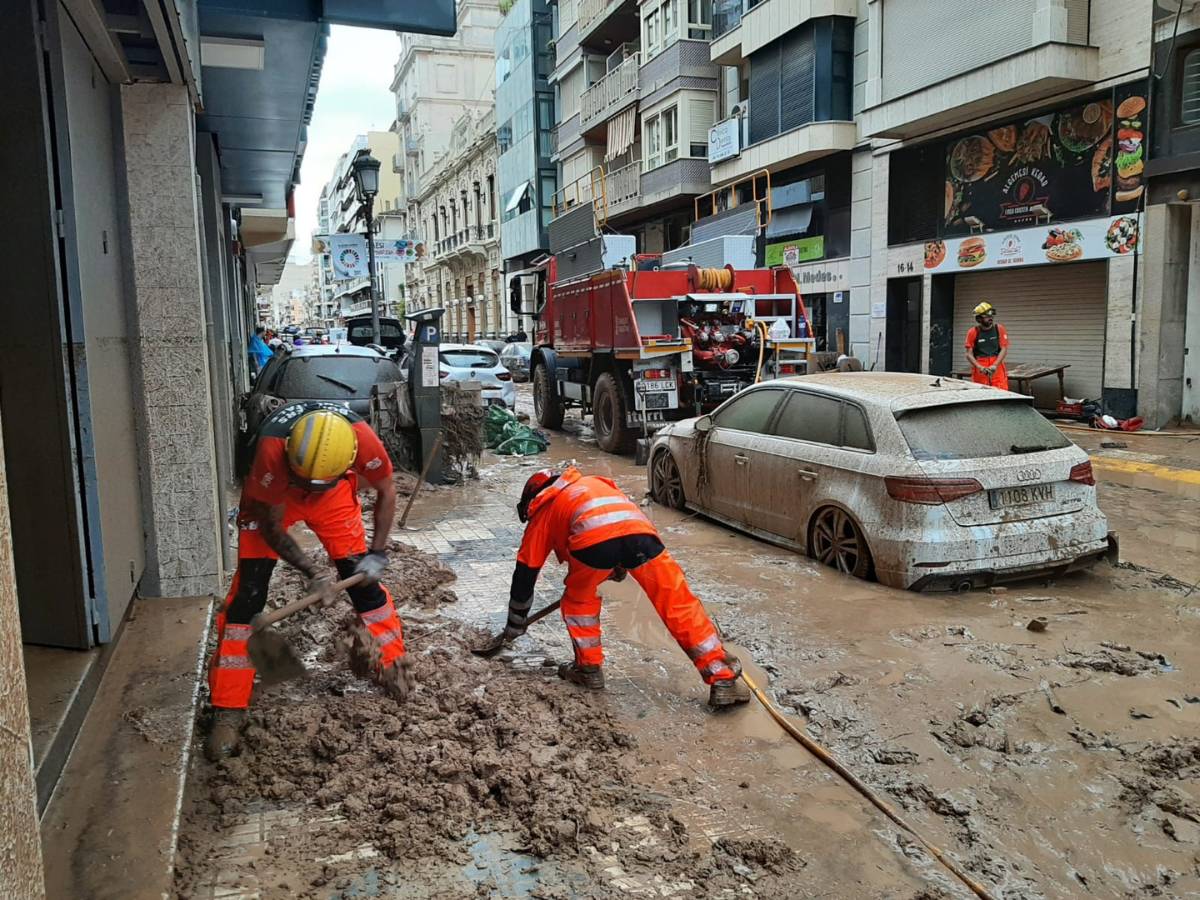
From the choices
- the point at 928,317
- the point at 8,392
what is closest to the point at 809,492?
the point at 8,392

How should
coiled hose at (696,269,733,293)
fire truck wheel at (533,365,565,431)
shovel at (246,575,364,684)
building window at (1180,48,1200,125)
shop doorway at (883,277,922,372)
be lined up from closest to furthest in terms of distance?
shovel at (246,575,364,684), coiled hose at (696,269,733,293), building window at (1180,48,1200,125), fire truck wheel at (533,365,565,431), shop doorway at (883,277,922,372)

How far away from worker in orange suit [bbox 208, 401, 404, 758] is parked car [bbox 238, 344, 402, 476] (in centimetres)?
584

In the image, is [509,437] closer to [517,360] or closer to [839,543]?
[839,543]

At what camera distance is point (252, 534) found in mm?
4066

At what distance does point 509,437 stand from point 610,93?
20.3 meters

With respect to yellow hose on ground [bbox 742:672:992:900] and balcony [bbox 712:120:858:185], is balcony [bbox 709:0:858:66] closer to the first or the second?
balcony [bbox 712:120:858:185]

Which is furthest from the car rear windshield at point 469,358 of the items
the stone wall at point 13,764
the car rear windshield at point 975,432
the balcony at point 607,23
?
the stone wall at point 13,764

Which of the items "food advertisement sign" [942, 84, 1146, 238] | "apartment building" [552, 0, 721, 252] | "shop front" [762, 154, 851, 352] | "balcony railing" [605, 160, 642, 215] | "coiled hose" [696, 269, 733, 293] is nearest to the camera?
"coiled hose" [696, 269, 733, 293]

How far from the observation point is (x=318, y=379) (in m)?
10.2

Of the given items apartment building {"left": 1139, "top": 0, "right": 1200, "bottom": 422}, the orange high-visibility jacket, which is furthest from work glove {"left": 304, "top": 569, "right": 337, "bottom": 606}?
apartment building {"left": 1139, "top": 0, "right": 1200, "bottom": 422}

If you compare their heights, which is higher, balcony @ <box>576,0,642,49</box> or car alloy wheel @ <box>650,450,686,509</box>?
balcony @ <box>576,0,642,49</box>

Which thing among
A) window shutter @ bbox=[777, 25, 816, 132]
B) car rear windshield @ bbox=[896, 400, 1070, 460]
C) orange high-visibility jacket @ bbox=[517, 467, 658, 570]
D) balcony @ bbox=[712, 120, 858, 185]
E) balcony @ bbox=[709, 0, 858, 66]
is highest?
balcony @ bbox=[709, 0, 858, 66]

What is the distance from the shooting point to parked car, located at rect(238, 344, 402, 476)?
32.8ft

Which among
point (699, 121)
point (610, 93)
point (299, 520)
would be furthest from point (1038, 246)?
point (610, 93)
